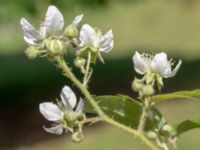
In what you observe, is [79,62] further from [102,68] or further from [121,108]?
[102,68]

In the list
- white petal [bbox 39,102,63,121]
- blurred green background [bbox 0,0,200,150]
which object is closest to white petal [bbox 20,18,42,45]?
white petal [bbox 39,102,63,121]

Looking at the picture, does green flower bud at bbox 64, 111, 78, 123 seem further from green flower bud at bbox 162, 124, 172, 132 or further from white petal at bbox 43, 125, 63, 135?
green flower bud at bbox 162, 124, 172, 132

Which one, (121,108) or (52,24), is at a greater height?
(52,24)

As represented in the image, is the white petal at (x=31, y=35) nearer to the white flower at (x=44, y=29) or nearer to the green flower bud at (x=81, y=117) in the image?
the white flower at (x=44, y=29)

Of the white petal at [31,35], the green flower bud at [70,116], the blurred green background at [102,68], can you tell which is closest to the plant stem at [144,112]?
the green flower bud at [70,116]

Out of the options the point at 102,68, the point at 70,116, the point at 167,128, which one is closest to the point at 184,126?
the point at 167,128

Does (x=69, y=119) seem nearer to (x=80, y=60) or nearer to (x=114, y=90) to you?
(x=80, y=60)
